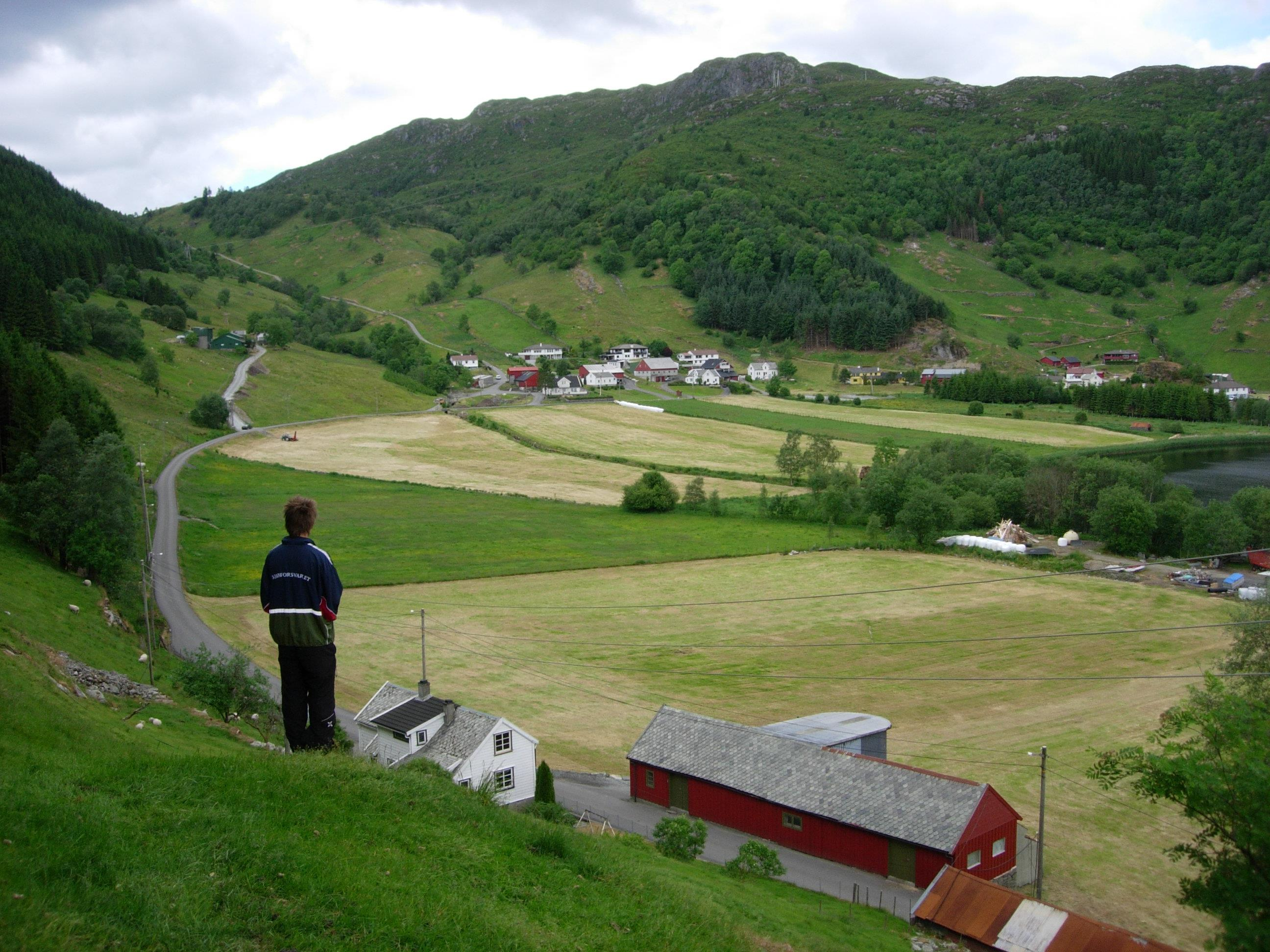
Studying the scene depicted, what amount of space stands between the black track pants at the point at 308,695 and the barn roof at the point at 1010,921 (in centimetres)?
1377

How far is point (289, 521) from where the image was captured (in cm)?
890

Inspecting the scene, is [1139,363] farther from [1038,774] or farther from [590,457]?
[1038,774]

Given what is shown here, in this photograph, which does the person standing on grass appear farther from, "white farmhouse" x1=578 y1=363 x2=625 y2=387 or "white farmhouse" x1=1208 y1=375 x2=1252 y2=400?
"white farmhouse" x1=1208 y1=375 x2=1252 y2=400

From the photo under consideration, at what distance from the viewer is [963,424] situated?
10656 centimetres

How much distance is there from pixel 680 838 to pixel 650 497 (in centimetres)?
4774

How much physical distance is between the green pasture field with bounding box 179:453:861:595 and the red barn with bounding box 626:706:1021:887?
2531 centimetres

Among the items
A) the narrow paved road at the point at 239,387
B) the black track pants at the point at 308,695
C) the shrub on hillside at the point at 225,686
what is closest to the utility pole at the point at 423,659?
the shrub on hillside at the point at 225,686

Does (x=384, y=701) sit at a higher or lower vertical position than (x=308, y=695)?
lower

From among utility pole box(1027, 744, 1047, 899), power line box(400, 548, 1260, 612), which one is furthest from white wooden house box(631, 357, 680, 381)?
utility pole box(1027, 744, 1047, 899)

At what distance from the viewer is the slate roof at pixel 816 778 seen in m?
20.3

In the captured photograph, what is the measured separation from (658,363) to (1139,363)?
88923 millimetres

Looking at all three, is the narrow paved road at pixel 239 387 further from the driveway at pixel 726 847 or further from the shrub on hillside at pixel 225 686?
the driveway at pixel 726 847

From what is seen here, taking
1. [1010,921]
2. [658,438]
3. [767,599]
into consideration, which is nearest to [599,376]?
[658,438]

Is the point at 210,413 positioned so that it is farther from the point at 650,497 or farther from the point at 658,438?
the point at 650,497
